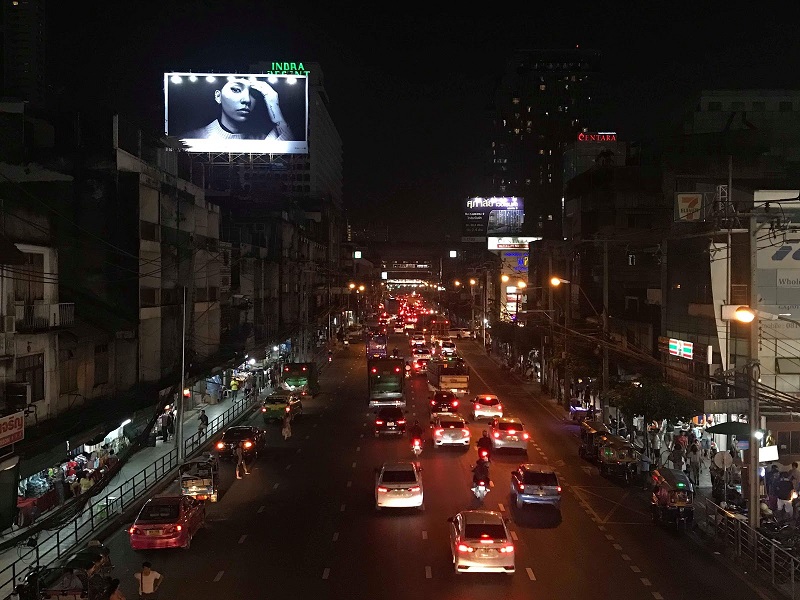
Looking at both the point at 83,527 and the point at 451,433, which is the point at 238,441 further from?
the point at 83,527

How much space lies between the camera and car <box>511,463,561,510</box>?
2364 centimetres

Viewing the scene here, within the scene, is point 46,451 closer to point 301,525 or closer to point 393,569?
point 301,525

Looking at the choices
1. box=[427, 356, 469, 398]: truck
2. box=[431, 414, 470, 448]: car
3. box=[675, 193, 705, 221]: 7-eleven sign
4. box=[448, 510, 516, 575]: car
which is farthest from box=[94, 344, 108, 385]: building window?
box=[427, 356, 469, 398]: truck

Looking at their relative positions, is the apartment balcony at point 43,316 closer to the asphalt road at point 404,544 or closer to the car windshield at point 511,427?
the asphalt road at point 404,544

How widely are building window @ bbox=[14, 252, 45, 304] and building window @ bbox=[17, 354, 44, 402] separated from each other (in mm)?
1793

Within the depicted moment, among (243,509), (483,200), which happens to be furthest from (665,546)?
(483,200)

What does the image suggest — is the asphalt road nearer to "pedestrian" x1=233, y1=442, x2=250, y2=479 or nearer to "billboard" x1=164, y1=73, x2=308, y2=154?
"pedestrian" x1=233, y1=442, x2=250, y2=479

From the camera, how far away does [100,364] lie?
31.7m

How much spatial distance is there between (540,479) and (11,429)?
14.7 metres

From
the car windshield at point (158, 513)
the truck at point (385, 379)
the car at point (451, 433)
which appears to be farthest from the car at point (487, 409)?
the car windshield at point (158, 513)

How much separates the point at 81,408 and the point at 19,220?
7862mm

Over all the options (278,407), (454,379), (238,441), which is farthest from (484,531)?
(454,379)

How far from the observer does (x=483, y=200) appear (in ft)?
413

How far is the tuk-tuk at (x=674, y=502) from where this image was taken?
2162 cm
